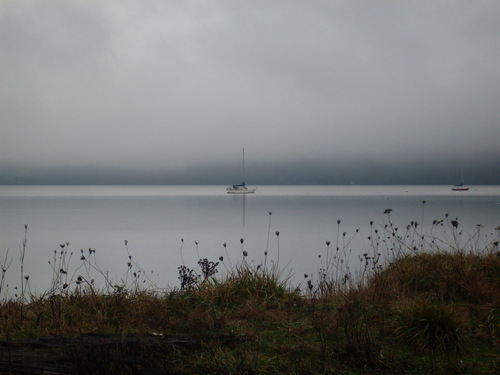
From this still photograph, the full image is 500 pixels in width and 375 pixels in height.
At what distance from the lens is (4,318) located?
719cm

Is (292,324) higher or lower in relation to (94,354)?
lower

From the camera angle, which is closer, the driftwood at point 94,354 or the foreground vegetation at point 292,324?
the driftwood at point 94,354

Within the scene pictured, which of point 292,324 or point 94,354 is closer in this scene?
point 94,354

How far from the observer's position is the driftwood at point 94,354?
4938mm

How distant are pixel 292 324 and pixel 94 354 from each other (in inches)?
112

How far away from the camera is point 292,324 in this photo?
22.4 feet

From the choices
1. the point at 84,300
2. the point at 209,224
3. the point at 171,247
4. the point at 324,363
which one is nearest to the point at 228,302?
the point at 84,300

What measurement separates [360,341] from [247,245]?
21123 millimetres

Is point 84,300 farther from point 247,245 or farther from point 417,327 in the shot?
point 247,245

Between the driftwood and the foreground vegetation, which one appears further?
the foreground vegetation

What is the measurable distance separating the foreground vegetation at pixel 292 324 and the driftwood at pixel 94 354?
0.02 meters

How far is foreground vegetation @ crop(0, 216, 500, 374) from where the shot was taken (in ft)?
17.1

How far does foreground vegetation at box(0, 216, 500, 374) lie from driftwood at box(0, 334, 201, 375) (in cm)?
2

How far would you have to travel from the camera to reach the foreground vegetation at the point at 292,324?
5227 mm
